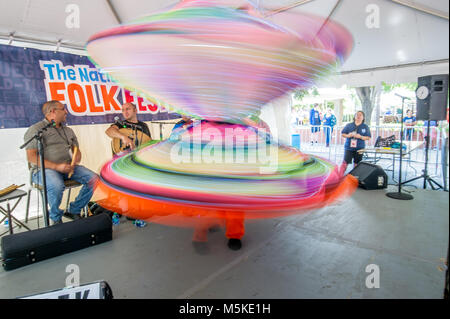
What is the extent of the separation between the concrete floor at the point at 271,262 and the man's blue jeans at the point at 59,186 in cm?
49

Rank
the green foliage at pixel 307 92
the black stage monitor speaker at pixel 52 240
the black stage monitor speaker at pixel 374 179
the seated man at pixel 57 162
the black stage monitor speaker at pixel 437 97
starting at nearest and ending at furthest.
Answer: the black stage monitor speaker at pixel 437 97 → the green foliage at pixel 307 92 → the black stage monitor speaker at pixel 52 240 → the seated man at pixel 57 162 → the black stage monitor speaker at pixel 374 179

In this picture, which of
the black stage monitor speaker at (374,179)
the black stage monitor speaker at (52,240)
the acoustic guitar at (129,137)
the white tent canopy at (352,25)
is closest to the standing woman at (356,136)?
the black stage monitor speaker at (374,179)

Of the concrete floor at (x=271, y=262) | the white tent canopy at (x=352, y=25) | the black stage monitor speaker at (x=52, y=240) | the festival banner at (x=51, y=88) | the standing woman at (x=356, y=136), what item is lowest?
the concrete floor at (x=271, y=262)

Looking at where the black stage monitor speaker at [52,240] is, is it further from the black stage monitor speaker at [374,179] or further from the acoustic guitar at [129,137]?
the black stage monitor speaker at [374,179]

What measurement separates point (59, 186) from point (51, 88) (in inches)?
49.8

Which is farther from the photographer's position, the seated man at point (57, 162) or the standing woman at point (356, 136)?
the standing woman at point (356, 136)

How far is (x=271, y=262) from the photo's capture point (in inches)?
79.7

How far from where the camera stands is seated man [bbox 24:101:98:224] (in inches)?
101

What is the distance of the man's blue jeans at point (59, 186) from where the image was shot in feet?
8.39

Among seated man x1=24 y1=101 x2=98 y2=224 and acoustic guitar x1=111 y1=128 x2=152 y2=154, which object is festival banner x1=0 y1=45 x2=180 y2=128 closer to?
seated man x1=24 y1=101 x2=98 y2=224

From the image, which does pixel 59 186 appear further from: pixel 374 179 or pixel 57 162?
pixel 374 179

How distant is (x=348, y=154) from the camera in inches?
187

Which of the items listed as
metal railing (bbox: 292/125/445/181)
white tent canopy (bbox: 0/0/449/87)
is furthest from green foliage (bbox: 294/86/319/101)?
metal railing (bbox: 292/125/445/181)

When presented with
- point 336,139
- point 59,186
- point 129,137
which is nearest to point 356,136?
point 336,139
